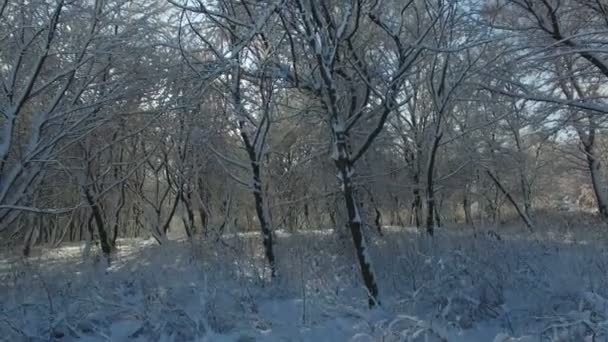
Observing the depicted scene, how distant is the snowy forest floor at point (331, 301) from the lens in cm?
524

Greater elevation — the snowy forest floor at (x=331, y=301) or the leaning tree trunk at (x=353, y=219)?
→ the leaning tree trunk at (x=353, y=219)

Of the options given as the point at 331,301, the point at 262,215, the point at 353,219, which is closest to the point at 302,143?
the point at 262,215

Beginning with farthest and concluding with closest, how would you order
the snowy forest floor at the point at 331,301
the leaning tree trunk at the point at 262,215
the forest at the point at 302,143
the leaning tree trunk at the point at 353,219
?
the leaning tree trunk at the point at 262,215 < the leaning tree trunk at the point at 353,219 < the forest at the point at 302,143 < the snowy forest floor at the point at 331,301

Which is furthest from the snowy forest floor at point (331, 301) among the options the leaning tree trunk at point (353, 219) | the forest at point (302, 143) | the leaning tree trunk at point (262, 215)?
the leaning tree trunk at point (262, 215)

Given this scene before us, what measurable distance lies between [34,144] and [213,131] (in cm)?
420

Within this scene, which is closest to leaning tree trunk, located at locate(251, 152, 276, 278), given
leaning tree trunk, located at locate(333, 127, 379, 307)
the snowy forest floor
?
the snowy forest floor

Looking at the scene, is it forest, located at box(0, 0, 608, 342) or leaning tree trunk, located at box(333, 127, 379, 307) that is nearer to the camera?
forest, located at box(0, 0, 608, 342)

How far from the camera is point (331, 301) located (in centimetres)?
620

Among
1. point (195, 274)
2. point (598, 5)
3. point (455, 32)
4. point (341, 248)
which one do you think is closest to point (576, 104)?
point (598, 5)

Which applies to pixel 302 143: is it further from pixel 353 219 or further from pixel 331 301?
pixel 331 301

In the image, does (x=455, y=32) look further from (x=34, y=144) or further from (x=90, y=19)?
(x=34, y=144)

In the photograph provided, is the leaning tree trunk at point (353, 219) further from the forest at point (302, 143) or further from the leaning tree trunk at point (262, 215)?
the leaning tree trunk at point (262, 215)

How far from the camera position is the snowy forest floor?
524cm

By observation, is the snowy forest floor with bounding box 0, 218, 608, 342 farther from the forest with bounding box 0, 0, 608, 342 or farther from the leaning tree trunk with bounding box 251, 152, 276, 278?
the leaning tree trunk with bounding box 251, 152, 276, 278
